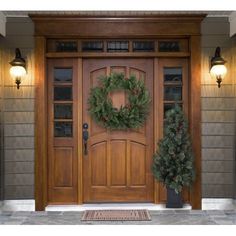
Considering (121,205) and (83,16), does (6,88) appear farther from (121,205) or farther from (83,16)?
(121,205)

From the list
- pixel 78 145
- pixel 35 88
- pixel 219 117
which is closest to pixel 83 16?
pixel 35 88

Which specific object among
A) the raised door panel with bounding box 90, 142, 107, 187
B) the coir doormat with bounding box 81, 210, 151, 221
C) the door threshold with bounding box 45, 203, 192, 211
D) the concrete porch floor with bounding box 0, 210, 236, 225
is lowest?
the concrete porch floor with bounding box 0, 210, 236, 225

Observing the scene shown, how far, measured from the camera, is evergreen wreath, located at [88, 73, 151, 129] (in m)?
5.46

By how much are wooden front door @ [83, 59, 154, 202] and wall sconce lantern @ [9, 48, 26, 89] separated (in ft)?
2.49

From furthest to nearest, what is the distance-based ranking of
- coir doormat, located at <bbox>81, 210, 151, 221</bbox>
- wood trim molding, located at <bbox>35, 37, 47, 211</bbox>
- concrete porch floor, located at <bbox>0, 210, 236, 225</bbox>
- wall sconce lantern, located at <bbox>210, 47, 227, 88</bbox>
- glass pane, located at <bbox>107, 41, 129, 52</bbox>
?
1. glass pane, located at <bbox>107, 41, 129, 52</bbox>
2. wood trim molding, located at <bbox>35, 37, 47, 211</bbox>
3. wall sconce lantern, located at <bbox>210, 47, 227, 88</bbox>
4. coir doormat, located at <bbox>81, 210, 151, 221</bbox>
5. concrete porch floor, located at <bbox>0, 210, 236, 225</bbox>

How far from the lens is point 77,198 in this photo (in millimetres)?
5555

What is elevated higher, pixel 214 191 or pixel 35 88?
pixel 35 88

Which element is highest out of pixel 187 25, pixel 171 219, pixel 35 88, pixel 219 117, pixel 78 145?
pixel 187 25

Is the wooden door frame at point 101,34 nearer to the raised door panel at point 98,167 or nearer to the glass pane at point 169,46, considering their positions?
the glass pane at point 169,46

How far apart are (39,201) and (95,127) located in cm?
113

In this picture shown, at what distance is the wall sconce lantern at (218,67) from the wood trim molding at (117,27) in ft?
1.28

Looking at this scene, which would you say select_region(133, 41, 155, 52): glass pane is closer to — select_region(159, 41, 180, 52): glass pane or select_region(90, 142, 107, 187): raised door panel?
select_region(159, 41, 180, 52): glass pane

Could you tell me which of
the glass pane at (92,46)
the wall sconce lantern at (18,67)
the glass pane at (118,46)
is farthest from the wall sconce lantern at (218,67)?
the wall sconce lantern at (18,67)

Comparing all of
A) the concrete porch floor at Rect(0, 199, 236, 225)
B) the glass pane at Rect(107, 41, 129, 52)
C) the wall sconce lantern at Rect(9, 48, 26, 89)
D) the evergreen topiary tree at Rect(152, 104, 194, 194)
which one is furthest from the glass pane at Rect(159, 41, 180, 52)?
the concrete porch floor at Rect(0, 199, 236, 225)
